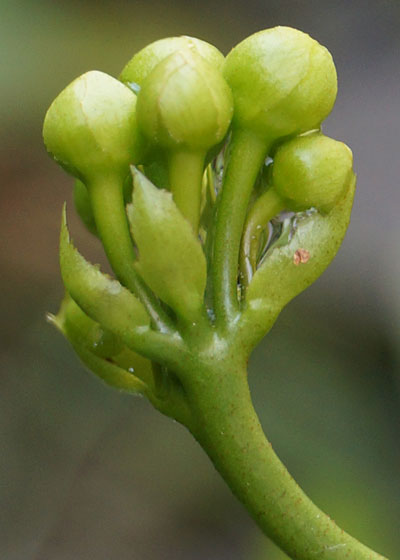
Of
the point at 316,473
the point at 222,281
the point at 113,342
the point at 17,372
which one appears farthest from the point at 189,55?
the point at 17,372

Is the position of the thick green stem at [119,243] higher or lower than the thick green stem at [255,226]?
higher

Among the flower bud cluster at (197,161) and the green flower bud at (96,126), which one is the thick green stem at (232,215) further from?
the green flower bud at (96,126)

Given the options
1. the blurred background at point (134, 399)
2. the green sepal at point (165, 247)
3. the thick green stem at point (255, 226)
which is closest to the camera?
the green sepal at point (165, 247)

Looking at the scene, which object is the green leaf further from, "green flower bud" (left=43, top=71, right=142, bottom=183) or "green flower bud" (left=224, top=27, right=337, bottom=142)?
"green flower bud" (left=224, top=27, right=337, bottom=142)

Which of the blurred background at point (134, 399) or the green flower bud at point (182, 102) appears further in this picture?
the blurred background at point (134, 399)

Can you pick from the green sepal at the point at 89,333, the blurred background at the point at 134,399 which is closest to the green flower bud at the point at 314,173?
the green sepal at the point at 89,333
